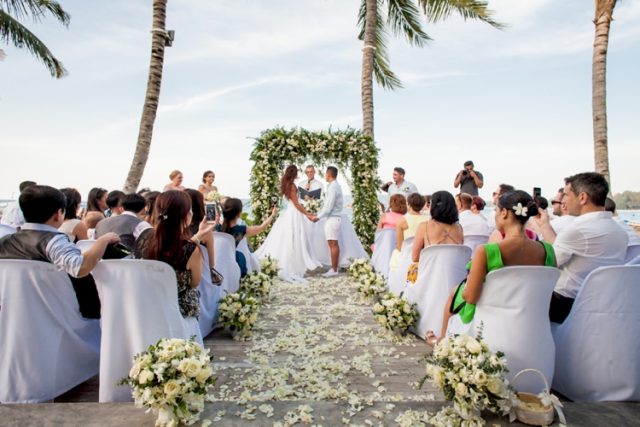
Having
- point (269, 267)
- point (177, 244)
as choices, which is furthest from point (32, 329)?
point (269, 267)

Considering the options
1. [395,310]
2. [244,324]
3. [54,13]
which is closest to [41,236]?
[244,324]

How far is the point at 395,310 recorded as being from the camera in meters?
4.73

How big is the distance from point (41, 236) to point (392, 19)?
50.3ft

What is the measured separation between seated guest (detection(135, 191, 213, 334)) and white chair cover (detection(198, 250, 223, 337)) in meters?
1.06

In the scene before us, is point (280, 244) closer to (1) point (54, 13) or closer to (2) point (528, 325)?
(2) point (528, 325)

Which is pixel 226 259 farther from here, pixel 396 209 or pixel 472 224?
pixel 396 209

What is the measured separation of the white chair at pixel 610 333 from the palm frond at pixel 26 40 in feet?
63.1

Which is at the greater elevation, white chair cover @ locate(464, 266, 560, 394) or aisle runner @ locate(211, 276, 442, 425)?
white chair cover @ locate(464, 266, 560, 394)

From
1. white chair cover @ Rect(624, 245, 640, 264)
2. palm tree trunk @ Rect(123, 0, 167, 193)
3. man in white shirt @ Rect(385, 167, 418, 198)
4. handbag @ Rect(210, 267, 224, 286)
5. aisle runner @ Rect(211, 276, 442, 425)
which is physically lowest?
aisle runner @ Rect(211, 276, 442, 425)

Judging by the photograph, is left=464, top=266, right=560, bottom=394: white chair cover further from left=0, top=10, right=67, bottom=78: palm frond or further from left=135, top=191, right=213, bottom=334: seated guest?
left=0, top=10, right=67, bottom=78: palm frond

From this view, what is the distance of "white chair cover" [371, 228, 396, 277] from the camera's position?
7832mm

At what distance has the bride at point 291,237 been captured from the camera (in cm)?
920

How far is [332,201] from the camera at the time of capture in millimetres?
9258

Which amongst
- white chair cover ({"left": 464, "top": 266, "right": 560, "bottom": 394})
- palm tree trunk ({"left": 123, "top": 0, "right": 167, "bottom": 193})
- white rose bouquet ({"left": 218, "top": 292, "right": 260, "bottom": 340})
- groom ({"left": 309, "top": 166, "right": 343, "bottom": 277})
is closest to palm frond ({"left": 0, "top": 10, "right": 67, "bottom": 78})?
palm tree trunk ({"left": 123, "top": 0, "right": 167, "bottom": 193})
